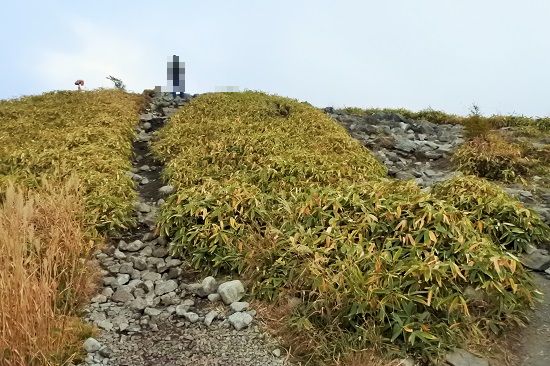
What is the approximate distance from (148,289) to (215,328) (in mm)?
848

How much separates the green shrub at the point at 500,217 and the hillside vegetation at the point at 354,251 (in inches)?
0.8

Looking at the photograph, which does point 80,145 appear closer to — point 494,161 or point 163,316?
point 163,316

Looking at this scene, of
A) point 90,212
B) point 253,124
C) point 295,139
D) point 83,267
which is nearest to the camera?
point 83,267

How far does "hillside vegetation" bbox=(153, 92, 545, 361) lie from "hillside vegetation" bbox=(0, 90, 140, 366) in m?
0.84

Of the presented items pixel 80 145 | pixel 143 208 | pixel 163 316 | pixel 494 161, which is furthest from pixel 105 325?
pixel 494 161

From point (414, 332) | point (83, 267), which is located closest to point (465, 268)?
point (414, 332)

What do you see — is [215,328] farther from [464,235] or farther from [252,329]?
[464,235]

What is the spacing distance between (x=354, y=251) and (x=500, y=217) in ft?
5.44

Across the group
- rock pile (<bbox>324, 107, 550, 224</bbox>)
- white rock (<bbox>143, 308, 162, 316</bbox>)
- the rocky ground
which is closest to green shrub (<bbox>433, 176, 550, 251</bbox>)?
the rocky ground

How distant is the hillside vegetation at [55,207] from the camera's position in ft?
10.0

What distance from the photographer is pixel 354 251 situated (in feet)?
13.3

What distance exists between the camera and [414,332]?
341cm

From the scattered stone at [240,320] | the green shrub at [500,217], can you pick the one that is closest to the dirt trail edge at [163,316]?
the scattered stone at [240,320]

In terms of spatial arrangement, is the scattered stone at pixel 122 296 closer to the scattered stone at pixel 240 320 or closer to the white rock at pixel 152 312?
the white rock at pixel 152 312
